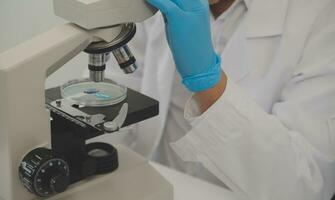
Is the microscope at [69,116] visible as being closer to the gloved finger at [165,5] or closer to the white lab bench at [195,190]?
the gloved finger at [165,5]

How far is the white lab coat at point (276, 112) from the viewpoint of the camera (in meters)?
1.13

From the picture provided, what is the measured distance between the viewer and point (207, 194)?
1.28 m

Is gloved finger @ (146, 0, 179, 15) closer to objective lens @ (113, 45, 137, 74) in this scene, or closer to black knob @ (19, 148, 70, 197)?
objective lens @ (113, 45, 137, 74)

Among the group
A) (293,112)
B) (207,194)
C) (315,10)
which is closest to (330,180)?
(293,112)

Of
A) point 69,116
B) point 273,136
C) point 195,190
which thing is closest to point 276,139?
point 273,136

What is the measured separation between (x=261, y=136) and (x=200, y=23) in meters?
0.32

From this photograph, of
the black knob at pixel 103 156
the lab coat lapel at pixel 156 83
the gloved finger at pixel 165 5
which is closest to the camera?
the gloved finger at pixel 165 5

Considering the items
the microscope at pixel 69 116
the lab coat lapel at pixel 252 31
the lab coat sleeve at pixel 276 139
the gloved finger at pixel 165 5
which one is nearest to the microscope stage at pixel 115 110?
→ the microscope at pixel 69 116

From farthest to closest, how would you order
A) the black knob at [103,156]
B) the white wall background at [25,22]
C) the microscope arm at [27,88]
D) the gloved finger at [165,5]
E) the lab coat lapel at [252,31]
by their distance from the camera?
the white wall background at [25,22]
the lab coat lapel at [252,31]
the black knob at [103,156]
the gloved finger at [165,5]
the microscope arm at [27,88]

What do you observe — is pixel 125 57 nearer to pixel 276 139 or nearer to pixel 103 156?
pixel 103 156

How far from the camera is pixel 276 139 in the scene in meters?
1.15

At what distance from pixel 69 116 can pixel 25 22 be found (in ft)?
4.67

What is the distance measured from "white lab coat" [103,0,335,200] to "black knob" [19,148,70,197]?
14.4 inches

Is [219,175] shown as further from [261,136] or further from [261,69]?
[261,69]
